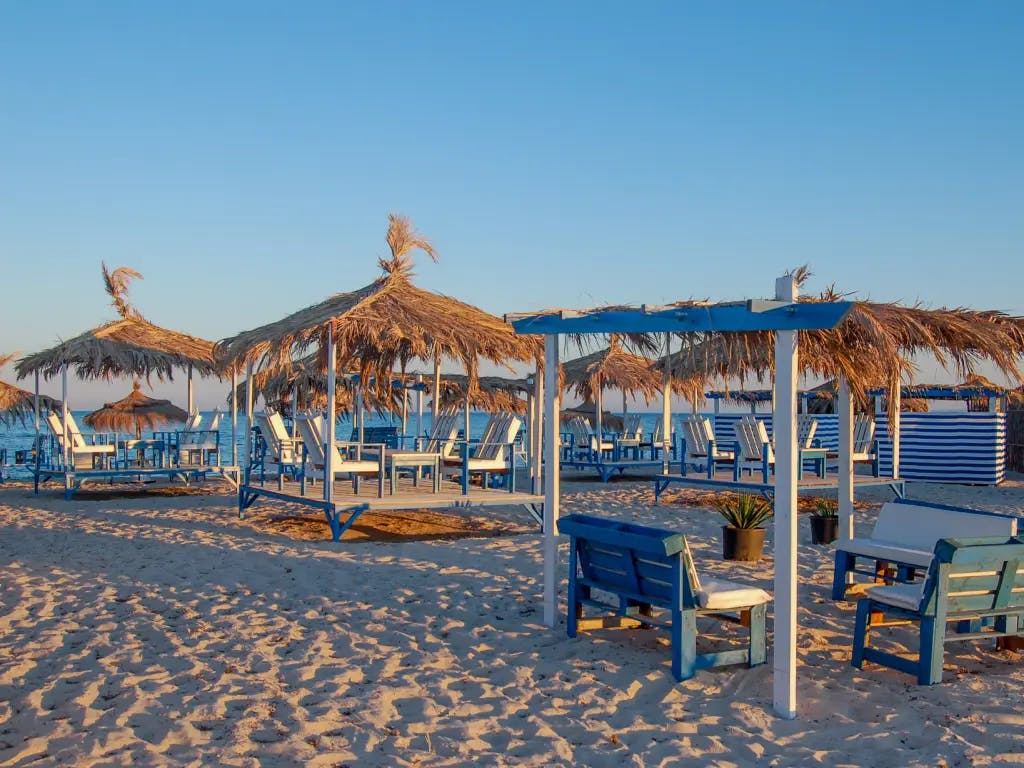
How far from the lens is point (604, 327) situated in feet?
17.4

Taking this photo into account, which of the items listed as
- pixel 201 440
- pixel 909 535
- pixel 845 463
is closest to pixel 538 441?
pixel 845 463

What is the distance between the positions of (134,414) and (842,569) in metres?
16.6

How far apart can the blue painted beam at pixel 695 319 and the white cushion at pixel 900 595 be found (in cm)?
132

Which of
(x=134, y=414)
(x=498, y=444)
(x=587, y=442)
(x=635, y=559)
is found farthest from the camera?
(x=134, y=414)

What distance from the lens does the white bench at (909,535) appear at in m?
5.55

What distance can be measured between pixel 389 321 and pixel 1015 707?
675cm

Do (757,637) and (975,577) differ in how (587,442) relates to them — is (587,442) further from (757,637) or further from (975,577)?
(975,577)

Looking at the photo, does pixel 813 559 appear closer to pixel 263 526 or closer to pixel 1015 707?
pixel 1015 707

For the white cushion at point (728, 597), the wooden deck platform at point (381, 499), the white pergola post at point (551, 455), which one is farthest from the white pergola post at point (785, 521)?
the wooden deck platform at point (381, 499)

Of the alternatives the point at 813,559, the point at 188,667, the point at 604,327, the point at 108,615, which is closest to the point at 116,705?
the point at 188,667

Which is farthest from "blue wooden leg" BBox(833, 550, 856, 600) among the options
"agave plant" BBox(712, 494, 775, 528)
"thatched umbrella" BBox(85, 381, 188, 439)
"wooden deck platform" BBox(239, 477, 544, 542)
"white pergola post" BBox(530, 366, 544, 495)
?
"thatched umbrella" BBox(85, 381, 188, 439)

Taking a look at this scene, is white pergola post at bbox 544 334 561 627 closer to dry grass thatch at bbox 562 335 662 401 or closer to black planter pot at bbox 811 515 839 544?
black planter pot at bbox 811 515 839 544

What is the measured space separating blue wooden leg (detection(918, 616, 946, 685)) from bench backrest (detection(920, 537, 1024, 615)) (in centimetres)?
6

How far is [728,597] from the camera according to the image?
4625mm
